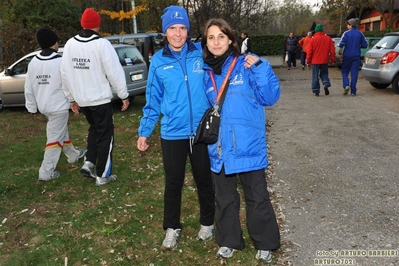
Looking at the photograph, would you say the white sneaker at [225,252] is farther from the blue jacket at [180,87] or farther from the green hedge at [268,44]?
the green hedge at [268,44]

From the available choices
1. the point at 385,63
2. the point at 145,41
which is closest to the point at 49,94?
the point at 145,41

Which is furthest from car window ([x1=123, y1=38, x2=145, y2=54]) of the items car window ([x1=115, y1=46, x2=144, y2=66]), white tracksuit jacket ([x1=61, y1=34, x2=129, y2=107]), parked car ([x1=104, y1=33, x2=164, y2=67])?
white tracksuit jacket ([x1=61, y1=34, x2=129, y2=107])

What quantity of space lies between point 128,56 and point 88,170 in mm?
5316

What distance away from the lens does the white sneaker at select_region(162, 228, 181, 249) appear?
141 inches

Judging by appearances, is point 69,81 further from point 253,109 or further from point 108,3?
point 108,3

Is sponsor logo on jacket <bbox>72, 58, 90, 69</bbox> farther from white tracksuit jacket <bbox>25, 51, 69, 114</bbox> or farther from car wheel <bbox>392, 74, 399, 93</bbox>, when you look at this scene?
car wheel <bbox>392, 74, 399, 93</bbox>

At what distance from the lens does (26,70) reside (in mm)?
10500

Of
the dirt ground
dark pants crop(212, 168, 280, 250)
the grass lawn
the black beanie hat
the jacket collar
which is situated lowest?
the grass lawn

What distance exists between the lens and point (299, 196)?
4.64 m

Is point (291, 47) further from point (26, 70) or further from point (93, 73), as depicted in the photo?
point (93, 73)

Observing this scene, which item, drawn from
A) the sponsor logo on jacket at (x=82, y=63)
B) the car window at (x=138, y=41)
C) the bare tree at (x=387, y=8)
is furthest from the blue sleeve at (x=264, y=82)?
the bare tree at (x=387, y=8)

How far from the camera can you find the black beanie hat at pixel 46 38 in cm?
538

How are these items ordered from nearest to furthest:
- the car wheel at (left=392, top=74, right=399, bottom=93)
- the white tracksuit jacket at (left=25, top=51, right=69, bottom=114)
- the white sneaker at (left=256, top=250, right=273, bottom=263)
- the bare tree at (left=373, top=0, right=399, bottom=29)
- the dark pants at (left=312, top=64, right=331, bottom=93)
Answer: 1. the white sneaker at (left=256, top=250, right=273, bottom=263)
2. the white tracksuit jacket at (left=25, top=51, right=69, bottom=114)
3. the car wheel at (left=392, top=74, right=399, bottom=93)
4. the dark pants at (left=312, top=64, right=331, bottom=93)
5. the bare tree at (left=373, top=0, right=399, bottom=29)

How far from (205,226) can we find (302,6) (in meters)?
63.9
